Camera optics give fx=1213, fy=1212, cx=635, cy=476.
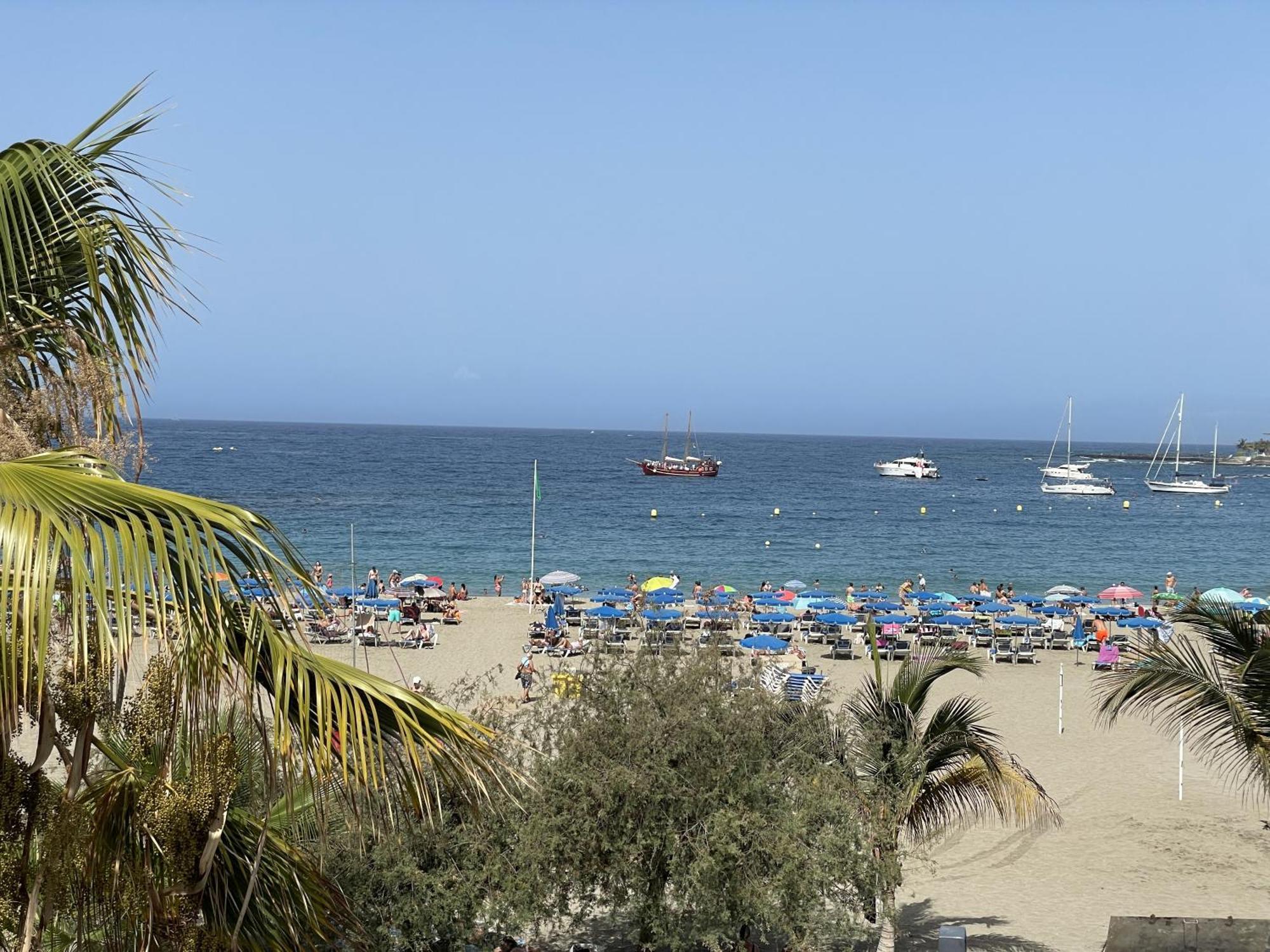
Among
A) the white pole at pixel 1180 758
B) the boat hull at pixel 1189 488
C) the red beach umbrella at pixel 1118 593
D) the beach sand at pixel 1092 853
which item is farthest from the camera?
the boat hull at pixel 1189 488

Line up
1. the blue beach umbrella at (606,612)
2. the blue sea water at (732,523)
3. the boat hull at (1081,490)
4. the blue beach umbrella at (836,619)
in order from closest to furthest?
the blue beach umbrella at (836,619) < the blue beach umbrella at (606,612) < the blue sea water at (732,523) < the boat hull at (1081,490)

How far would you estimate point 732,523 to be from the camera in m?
72.8

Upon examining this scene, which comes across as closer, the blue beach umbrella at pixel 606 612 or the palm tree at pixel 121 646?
the palm tree at pixel 121 646

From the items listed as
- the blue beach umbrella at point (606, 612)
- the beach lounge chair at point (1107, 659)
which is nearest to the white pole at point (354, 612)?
the blue beach umbrella at point (606, 612)

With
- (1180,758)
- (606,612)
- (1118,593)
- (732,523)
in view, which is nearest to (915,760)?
(1180,758)

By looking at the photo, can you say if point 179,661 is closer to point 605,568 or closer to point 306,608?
point 306,608

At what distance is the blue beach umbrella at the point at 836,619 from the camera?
28.0 metres

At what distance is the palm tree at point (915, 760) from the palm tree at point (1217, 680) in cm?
166

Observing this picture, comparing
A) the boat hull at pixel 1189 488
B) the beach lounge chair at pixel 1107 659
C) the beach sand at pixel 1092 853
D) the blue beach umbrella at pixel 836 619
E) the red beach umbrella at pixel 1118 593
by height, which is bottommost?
the beach sand at pixel 1092 853

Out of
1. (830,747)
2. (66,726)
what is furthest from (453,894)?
(66,726)

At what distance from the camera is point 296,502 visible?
76.8m

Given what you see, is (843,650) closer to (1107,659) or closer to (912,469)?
(1107,659)

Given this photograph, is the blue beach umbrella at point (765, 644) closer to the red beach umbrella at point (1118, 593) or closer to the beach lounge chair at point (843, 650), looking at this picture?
the beach lounge chair at point (843, 650)

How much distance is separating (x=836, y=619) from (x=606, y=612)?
5.49 meters
